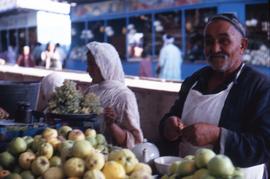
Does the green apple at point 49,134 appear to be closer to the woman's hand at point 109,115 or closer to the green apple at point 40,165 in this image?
the green apple at point 40,165

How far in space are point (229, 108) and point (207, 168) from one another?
683 mm

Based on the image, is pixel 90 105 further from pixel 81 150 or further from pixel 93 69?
pixel 81 150

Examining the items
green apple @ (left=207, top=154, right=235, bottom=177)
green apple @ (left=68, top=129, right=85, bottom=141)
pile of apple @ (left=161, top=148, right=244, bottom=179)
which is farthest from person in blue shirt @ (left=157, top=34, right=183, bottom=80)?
green apple @ (left=207, top=154, right=235, bottom=177)

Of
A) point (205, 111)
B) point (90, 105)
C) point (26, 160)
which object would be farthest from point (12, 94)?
point (205, 111)

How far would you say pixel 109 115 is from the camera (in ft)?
9.02

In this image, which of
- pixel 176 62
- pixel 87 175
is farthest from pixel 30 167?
pixel 176 62

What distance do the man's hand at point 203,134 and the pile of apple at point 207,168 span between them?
38 cm

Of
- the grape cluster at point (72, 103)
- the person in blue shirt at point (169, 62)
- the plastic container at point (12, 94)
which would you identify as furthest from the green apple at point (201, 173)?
the person in blue shirt at point (169, 62)

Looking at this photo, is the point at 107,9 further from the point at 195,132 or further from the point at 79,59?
the point at 195,132

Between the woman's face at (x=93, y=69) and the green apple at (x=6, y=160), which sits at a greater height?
the woman's face at (x=93, y=69)

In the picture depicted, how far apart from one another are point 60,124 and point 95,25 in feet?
43.2

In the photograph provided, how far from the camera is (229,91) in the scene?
223cm

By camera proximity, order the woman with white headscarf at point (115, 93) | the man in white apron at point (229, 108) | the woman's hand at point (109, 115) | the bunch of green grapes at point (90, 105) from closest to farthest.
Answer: the man in white apron at point (229, 108) < the bunch of green grapes at point (90, 105) < the woman's hand at point (109, 115) < the woman with white headscarf at point (115, 93)

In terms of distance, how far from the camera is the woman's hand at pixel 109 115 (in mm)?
2742
